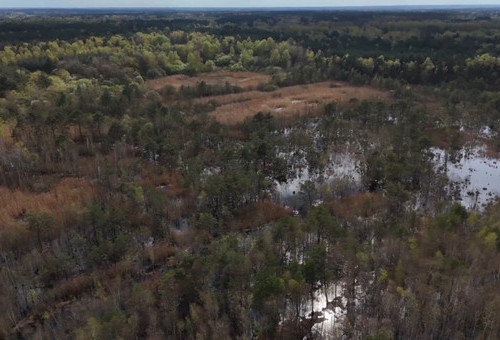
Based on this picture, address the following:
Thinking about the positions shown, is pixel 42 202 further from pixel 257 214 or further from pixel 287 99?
pixel 287 99

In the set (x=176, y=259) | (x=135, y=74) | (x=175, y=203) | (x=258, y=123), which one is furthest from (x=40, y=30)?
(x=176, y=259)

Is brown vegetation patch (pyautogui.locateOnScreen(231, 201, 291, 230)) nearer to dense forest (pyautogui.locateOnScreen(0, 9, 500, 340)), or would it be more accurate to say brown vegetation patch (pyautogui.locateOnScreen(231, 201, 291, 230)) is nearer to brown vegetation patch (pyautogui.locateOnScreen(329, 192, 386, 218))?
dense forest (pyautogui.locateOnScreen(0, 9, 500, 340))

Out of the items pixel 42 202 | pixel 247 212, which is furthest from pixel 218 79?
pixel 247 212

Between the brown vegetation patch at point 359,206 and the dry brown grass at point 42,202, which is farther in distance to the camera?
the brown vegetation patch at point 359,206

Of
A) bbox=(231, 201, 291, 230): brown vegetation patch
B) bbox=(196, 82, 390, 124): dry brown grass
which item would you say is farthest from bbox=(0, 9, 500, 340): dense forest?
bbox=(196, 82, 390, 124): dry brown grass

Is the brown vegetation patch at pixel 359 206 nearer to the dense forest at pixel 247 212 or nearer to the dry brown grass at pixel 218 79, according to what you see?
the dense forest at pixel 247 212

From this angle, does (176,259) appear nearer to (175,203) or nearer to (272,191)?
(175,203)

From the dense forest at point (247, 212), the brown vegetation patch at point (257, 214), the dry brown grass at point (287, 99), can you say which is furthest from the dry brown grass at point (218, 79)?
the brown vegetation patch at point (257, 214)
